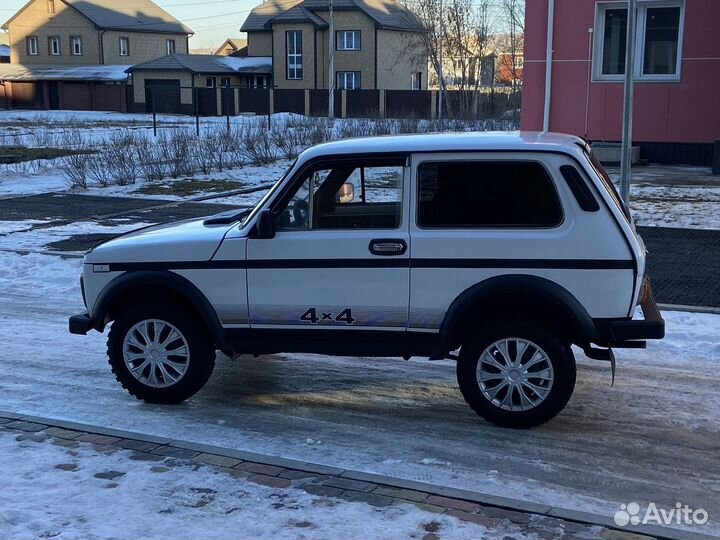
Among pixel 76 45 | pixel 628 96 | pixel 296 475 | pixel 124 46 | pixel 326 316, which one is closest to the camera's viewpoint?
pixel 296 475

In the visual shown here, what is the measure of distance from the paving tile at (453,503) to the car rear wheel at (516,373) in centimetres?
117

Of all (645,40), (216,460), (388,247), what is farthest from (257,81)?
(216,460)

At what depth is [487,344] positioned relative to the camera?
5676 mm

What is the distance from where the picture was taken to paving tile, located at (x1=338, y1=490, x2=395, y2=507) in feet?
15.2

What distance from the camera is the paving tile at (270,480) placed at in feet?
16.1

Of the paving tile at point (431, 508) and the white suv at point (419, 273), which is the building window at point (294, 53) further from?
the paving tile at point (431, 508)

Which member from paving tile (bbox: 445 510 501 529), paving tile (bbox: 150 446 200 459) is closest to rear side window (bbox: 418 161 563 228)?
paving tile (bbox: 445 510 501 529)

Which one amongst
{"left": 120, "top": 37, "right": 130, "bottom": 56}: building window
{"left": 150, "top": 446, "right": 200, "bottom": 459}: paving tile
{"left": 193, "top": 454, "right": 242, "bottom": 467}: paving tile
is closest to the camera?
{"left": 193, "top": 454, "right": 242, "bottom": 467}: paving tile

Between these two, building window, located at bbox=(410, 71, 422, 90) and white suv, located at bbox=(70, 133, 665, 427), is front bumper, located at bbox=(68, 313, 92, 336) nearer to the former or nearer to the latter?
white suv, located at bbox=(70, 133, 665, 427)

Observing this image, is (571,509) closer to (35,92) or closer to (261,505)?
(261,505)

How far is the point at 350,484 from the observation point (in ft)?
16.1

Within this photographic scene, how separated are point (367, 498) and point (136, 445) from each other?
1.65m

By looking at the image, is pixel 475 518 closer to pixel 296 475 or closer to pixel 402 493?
pixel 402 493

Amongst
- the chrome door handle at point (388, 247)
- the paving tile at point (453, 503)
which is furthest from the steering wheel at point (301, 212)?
the paving tile at point (453, 503)
